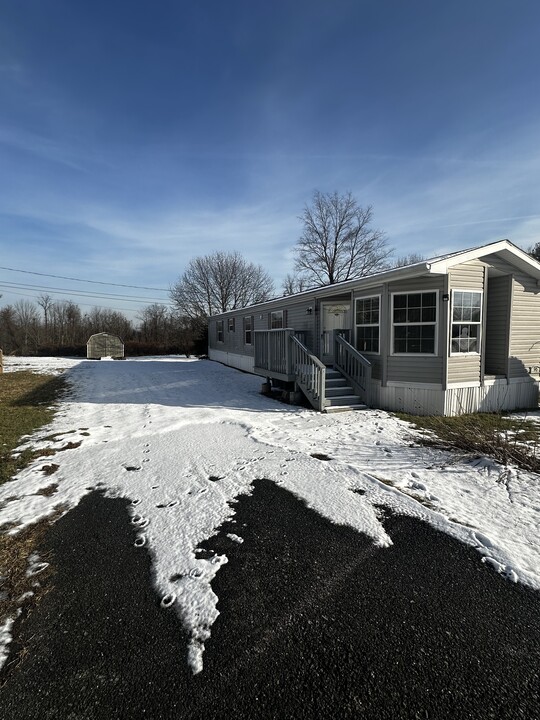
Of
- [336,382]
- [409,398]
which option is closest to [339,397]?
[336,382]

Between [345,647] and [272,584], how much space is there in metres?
0.63

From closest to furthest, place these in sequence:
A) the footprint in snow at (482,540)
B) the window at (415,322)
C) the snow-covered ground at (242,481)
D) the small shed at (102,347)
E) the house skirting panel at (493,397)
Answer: the snow-covered ground at (242,481)
the footprint in snow at (482,540)
the window at (415,322)
the house skirting panel at (493,397)
the small shed at (102,347)

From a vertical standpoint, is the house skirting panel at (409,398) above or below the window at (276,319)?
below

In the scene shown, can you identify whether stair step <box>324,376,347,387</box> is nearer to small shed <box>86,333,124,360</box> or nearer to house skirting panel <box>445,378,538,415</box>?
house skirting panel <box>445,378,538,415</box>

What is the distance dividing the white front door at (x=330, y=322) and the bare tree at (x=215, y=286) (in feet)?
76.1

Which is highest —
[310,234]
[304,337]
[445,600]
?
[310,234]

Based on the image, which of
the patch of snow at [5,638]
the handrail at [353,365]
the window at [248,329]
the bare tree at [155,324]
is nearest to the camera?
the patch of snow at [5,638]

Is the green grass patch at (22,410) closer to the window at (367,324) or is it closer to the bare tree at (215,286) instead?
the window at (367,324)

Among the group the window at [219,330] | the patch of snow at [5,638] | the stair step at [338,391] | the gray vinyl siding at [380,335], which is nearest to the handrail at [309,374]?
the stair step at [338,391]

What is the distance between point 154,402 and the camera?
8.76 m

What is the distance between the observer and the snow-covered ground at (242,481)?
8.75 ft

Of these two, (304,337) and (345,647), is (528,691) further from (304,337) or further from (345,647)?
(304,337)

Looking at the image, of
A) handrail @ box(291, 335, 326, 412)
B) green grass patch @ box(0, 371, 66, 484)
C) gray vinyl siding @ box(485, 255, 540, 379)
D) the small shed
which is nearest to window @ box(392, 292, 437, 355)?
handrail @ box(291, 335, 326, 412)

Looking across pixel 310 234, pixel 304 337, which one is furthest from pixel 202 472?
pixel 310 234
